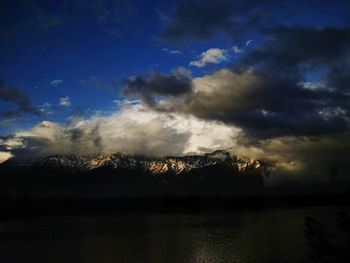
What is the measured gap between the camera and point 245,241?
97.9 m

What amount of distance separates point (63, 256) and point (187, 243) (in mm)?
28782

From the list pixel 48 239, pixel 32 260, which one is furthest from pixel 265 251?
pixel 48 239

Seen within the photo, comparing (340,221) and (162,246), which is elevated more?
(340,221)

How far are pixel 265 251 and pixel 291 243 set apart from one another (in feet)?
42.0

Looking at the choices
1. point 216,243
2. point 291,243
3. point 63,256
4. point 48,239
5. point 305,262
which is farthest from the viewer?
point 48,239

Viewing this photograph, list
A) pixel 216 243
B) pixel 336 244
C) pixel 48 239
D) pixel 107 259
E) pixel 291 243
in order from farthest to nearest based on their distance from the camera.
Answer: pixel 48 239
pixel 216 243
pixel 291 243
pixel 107 259
pixel 336 244

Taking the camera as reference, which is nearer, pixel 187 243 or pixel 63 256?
pixel 63 256

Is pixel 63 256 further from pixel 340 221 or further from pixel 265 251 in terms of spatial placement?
pixel 340 221

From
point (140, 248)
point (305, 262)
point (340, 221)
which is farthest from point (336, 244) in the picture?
point (140, 248)

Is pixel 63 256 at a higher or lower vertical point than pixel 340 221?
lower

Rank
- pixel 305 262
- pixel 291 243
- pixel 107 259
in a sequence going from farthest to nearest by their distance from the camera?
pixel 291 243 < pixel 107 259 < pixel 305 262

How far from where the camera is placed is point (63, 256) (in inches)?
3263

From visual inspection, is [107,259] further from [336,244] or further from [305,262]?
[336,244]

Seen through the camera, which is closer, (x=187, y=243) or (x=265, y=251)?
(x=265, y=251)
